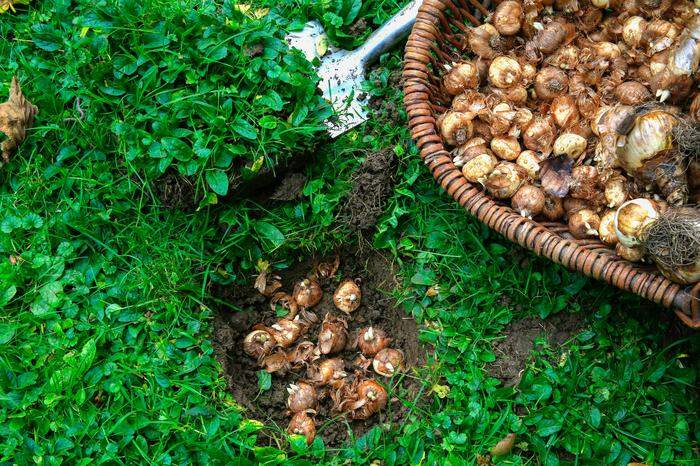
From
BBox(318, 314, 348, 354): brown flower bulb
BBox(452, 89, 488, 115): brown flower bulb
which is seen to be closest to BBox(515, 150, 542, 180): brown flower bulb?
BBox(452, 89, 488, 115): brown flower bulb

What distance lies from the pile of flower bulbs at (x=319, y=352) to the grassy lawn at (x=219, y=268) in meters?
0.12

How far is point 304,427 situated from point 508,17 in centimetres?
181

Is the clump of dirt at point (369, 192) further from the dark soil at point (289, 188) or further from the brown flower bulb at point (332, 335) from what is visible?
the brown flower bulb at point (332, 335)

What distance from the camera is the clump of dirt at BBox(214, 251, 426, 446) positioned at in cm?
274

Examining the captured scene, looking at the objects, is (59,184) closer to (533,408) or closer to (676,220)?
(533,408)

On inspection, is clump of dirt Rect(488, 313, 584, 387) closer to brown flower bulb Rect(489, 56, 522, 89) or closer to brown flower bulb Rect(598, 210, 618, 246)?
brown flower bulb Rect(598, 210, 618, 246)

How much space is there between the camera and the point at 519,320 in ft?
9.23

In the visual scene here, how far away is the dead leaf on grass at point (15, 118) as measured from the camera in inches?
117

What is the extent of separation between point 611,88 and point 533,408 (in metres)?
1.26

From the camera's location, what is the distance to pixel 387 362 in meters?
2.80

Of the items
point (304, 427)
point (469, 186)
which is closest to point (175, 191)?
point (304, 427)

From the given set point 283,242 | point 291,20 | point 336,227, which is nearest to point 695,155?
point 336,227

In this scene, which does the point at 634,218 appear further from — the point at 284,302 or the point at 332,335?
the point at 284,302

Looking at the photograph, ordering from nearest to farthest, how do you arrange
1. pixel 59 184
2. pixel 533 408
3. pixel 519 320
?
pixel 533 408 → pixel 519 320 → pixel 59 184
